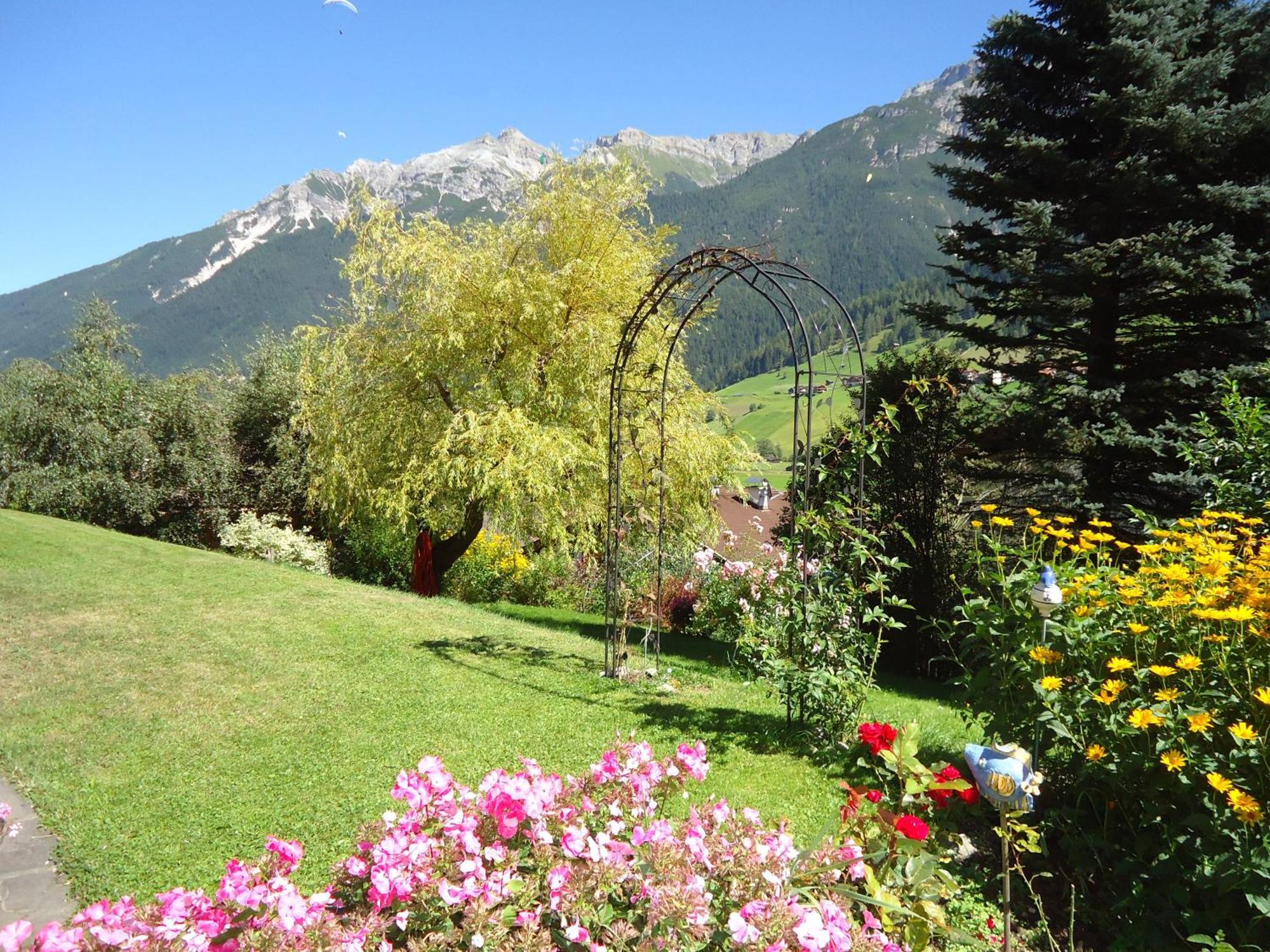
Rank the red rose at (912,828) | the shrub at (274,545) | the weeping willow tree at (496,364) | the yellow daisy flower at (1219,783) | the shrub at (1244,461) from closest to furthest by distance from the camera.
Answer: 1. the red rose at (912,828)
2. the yellow daisy flower at (1219,783)
3. the shrub at (1244,461)
4. the weeping willow tree at (496,364)
5. the shrub at (274,545)

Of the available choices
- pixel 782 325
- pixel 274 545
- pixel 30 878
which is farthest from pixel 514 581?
pixel 30 878

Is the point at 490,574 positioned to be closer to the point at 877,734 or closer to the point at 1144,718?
the point at 877,734

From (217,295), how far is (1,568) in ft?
623

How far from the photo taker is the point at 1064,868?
319 centimetres

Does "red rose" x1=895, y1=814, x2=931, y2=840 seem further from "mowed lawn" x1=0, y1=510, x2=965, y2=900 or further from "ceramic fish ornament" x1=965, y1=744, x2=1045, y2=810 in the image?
"mowed lawn" x1=0, y1=510, x2=965, y2=900

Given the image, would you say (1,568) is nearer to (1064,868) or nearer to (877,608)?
(877,608)

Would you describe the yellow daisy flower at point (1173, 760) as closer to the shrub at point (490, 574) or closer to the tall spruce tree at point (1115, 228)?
the tall spruce tree at point (1115, 228)

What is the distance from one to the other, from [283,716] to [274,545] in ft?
27.5

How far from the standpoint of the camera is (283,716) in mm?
5000

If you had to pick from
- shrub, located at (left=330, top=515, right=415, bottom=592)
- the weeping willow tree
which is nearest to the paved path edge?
the weeping willow tree

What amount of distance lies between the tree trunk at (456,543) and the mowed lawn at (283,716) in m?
1.98

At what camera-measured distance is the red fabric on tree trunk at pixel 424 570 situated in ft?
36.1

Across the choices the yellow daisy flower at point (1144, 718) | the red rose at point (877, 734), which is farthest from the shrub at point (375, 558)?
the yellow daisy flower at point (1144, 718)

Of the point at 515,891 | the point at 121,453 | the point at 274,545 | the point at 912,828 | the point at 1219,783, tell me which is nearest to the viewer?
the point at 515,891
